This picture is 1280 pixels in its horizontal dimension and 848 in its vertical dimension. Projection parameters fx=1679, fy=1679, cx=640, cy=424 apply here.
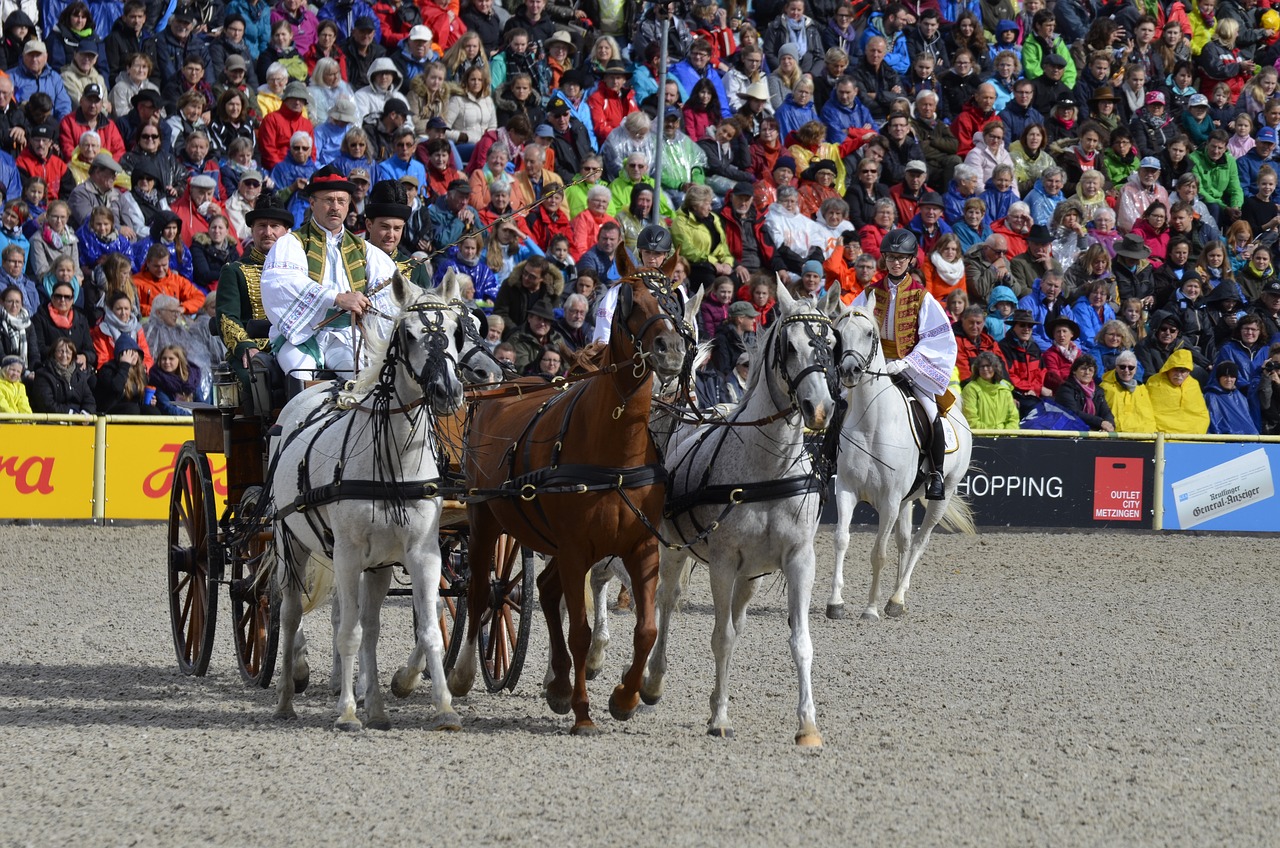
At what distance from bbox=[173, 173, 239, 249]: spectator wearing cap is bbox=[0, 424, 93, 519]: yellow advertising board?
213 cm

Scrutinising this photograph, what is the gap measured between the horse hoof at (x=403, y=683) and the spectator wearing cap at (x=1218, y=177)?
15.2 m

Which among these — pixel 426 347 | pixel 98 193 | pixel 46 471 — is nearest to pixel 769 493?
pixel 426 347

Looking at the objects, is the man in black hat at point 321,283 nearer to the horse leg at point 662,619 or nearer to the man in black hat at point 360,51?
the horse leg at point 662,619

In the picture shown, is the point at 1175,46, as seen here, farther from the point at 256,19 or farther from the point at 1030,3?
the point at 256,19

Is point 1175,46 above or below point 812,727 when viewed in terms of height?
above

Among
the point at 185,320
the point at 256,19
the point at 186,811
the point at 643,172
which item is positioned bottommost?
the point at 186,811

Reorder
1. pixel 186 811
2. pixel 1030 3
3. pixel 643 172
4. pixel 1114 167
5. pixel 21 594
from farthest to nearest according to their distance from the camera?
pixel 1030 3
pixel 1114 167
pixel 643 172
pixel 21 594
pixel 186 811

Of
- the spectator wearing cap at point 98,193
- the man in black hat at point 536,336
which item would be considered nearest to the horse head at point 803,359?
the man in black hat at point 536,336

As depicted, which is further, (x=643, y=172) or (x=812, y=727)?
(x=643, y=172)

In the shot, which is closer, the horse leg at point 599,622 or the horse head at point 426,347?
the horse head at point 426,347

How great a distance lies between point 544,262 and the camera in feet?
49.0

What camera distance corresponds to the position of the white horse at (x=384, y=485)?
6.68m

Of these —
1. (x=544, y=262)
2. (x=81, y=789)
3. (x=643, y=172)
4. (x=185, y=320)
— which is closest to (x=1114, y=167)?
(x=643, y=172)

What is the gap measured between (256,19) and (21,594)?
24.3 feet
